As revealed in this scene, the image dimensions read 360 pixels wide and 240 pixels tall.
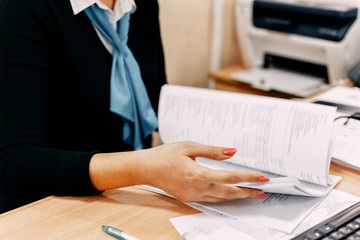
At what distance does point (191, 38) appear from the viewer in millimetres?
1837

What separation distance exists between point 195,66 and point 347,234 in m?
1.46

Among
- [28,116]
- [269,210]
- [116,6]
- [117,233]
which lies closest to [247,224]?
[269,210]

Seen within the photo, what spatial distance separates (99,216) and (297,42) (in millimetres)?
1265

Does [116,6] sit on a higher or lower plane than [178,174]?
higher

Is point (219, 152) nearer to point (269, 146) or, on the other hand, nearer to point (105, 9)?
point (269, 146)

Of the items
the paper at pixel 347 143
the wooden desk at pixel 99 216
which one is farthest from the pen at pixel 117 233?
the paper at pixel 347 143

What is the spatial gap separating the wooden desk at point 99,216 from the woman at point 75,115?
25 millimetres

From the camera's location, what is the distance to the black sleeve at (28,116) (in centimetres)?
69

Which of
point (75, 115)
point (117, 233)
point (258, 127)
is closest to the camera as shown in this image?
point (117, 233)

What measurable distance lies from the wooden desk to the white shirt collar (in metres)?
0.45

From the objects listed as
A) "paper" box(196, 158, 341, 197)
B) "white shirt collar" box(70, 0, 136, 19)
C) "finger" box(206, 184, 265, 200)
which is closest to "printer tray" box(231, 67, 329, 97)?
"white shirt collar" box(70, 0, 136, 19)

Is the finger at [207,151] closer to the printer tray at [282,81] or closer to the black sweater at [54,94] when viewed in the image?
the black sweater at [54,94]

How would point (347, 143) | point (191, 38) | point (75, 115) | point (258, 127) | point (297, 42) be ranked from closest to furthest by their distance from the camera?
point (258, 127), point (347, 143), point (75, 115), point (297, 42), point (191, 38)

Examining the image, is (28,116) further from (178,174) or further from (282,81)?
(282,81)
